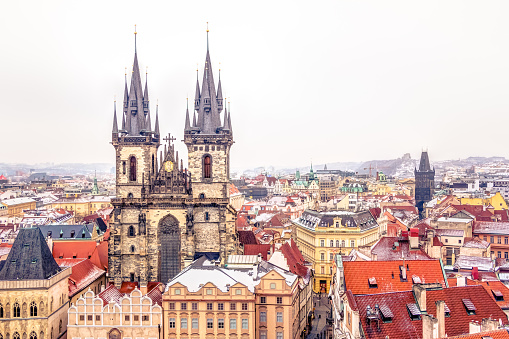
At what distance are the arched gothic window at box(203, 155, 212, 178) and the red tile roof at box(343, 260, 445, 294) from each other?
3863 cm

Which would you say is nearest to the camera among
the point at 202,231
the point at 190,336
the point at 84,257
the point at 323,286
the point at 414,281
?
the point at 414,281

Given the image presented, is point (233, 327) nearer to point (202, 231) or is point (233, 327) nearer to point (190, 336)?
point (190, 336)

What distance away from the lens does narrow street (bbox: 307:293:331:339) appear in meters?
82.1

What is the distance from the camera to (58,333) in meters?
74.6

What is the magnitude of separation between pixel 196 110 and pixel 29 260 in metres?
39.9

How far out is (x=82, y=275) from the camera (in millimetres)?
89750

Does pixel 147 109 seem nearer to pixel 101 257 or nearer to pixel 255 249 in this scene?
pixel 101 257

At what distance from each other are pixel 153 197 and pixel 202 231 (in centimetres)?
1077

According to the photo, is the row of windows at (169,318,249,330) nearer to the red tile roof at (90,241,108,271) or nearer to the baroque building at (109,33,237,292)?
the baroque building at (109,33,237,292)

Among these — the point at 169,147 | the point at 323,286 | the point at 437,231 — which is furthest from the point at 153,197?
the point at 437,231

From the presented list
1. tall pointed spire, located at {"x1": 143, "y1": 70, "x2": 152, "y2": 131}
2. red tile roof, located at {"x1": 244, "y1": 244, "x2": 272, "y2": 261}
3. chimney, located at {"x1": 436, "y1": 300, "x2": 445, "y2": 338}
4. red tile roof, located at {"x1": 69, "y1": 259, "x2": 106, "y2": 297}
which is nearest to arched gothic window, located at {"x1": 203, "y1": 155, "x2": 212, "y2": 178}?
tall pointed spire, located at {"x1": 143, "y1": 70, "x2": 152, "y2": 131}

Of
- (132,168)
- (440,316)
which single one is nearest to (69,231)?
(132,168)

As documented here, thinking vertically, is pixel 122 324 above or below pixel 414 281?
below

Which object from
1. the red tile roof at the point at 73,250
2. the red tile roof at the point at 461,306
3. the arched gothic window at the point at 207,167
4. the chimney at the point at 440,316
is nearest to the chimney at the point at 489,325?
the red tile roof at the point at 461,306
